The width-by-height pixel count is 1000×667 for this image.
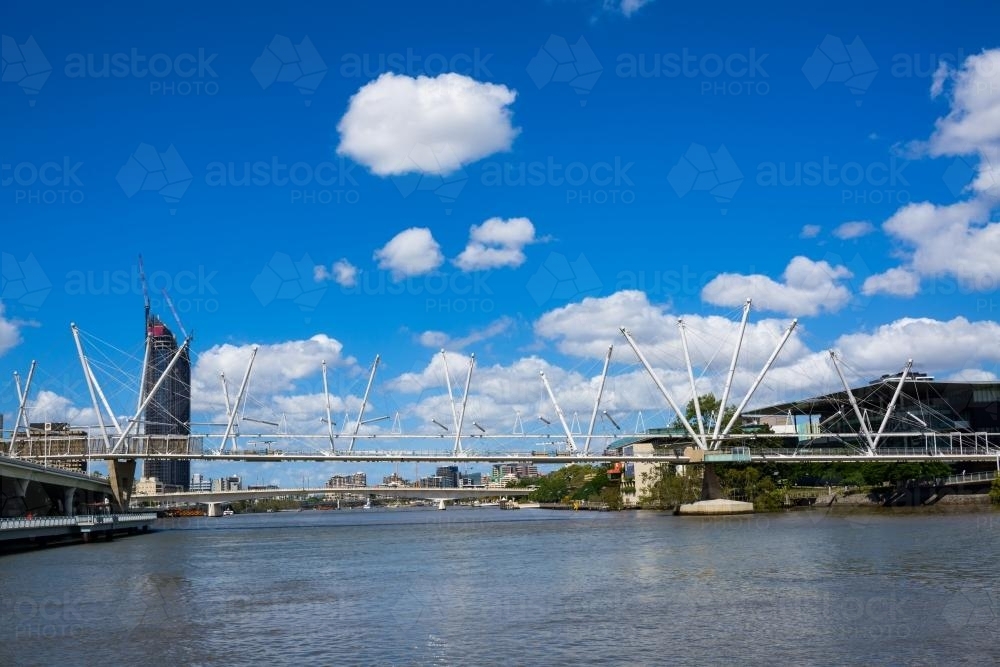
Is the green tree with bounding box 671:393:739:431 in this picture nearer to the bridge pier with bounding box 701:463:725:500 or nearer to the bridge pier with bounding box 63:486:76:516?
the bridge pier with bounding box 701:463:725:500

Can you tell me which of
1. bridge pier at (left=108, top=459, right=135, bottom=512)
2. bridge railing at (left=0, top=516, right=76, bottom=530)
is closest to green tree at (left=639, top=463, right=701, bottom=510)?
bridge pier at (left=108, top=459, right=135, bottom=512)

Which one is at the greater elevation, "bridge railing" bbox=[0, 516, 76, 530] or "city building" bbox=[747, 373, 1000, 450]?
"city building" bbox=[747, 373, 1000, 450]

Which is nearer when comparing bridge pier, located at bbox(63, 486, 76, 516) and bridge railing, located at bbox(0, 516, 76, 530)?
bridge railing, located at bbox(0, 516, 76, 530)

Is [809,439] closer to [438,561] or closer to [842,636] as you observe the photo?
[438,561]

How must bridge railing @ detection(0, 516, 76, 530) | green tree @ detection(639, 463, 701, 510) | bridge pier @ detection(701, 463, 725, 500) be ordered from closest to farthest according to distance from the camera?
bridge railing @ detection(0, 516, 76, 530) → bridge pier @ detection(701, 463, 725, 500) → green tree @ detection(639, 463, 701, 510)

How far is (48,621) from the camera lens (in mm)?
40156

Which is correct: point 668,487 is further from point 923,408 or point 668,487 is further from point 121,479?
point 121,479

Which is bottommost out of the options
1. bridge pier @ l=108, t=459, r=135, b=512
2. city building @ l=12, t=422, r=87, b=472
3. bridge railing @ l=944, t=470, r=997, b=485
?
bridge railing @ l=944, t=470, r=997, b=485

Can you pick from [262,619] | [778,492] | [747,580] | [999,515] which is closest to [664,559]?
[747,580]

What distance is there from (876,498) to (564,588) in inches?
4255

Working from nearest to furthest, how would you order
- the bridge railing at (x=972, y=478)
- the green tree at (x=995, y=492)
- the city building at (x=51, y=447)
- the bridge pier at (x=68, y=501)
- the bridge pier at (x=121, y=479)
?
the green tree at (x=995, y=492) < the bridge pier at (x=68, y=501) < the bridge railing at (x=972, y=478) < the bridge pier at (x=121, y=479) < the city building at (x=51, y=447)

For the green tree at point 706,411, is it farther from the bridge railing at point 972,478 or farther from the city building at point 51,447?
the city building at point 51,447

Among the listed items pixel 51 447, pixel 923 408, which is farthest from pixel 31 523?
pixel 923 408

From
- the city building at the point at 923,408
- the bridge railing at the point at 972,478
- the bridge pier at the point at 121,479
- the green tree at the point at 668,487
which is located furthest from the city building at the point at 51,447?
the bridge railing at the point at 972,478
